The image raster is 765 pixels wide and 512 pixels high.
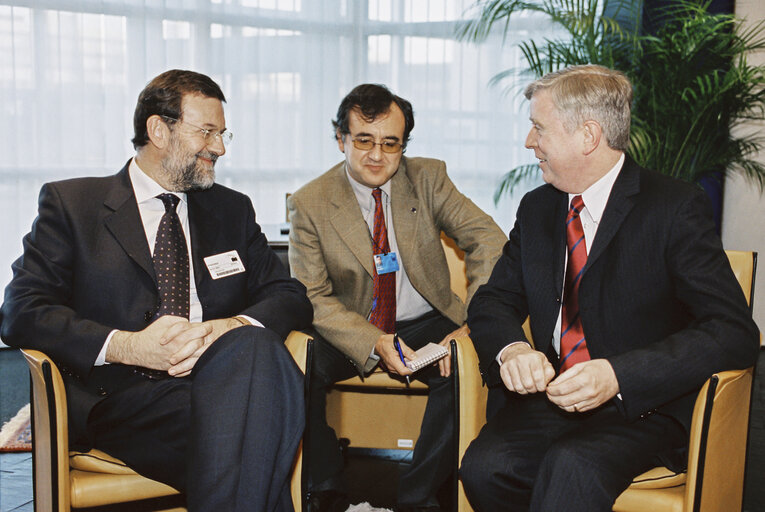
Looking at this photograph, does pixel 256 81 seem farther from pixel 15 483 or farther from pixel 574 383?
pixel 574 383

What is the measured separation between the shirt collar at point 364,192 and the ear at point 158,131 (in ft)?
2.60

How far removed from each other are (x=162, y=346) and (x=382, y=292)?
103cm

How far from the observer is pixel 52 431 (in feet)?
5.42

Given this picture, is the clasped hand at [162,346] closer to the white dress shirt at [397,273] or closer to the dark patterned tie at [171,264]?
the dark patterned tie at [171,264]

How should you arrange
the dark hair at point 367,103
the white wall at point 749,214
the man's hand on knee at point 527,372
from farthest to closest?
the white wall at point 749,214, the dark hair at point 367,103, the man's hand on knee at point 527,372

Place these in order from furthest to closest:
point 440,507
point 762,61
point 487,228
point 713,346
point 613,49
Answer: point 762,61
point 613,49
point 487,228
point 440,507
point 713,346

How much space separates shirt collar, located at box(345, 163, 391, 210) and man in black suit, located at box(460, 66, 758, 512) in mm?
754

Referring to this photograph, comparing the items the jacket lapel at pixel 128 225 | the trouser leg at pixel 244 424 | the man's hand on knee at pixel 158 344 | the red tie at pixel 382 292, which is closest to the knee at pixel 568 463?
the trouser leg at pixel 244 424

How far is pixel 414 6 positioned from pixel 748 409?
460 cm

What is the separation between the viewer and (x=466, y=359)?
6.24 ft

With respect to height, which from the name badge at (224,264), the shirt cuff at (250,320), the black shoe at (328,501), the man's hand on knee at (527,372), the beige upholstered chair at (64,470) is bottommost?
the black shoe at (328,501)

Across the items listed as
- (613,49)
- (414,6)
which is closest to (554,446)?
(613,49)

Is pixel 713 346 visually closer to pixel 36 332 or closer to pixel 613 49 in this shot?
pixel 36 332

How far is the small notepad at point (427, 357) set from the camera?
2.23 meters
